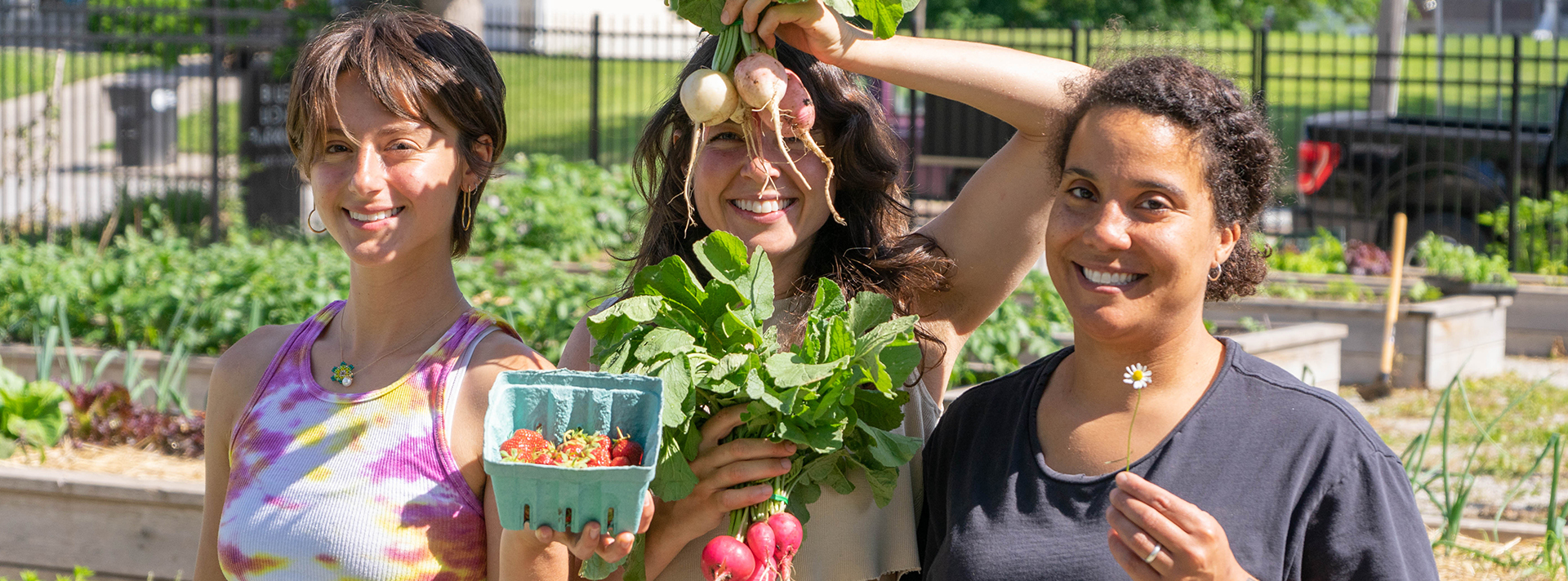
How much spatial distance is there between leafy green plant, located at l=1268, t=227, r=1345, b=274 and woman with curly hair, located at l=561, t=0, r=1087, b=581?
6.46 metres

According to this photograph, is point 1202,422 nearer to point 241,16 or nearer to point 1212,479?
point 1212,479

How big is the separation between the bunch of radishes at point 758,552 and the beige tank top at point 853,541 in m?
0.11

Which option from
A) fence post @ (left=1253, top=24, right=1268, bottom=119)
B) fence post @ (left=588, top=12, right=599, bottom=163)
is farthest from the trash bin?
fence post @ (left=1253, top=24, right=1268, bottom=119)

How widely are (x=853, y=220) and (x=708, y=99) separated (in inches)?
14.9

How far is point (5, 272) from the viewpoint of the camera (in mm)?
6113

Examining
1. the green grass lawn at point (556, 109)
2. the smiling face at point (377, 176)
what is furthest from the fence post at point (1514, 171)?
the smiling face at point (377, 176)

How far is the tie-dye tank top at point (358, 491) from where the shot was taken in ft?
6.03

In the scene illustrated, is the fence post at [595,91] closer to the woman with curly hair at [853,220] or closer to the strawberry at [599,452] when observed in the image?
the woman with curly hair at [853,220]

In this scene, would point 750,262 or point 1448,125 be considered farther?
point 1448,125

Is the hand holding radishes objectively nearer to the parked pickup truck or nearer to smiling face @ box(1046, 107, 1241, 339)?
smiling face @ box(1046, 107, 1241, 339)

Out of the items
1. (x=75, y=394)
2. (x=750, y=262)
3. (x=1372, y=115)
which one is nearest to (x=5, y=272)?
(x=75, y=394)

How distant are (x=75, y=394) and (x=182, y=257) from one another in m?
2.00

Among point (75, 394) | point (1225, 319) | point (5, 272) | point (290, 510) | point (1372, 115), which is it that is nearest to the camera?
point (290, 510)

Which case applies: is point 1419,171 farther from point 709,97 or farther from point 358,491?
point 358,491
